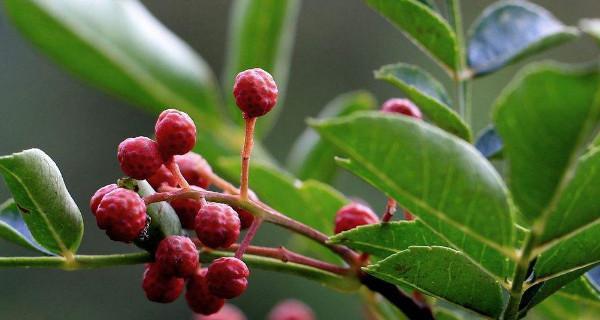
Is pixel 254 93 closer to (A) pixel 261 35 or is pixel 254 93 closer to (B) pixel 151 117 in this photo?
(A) pixel 261 35

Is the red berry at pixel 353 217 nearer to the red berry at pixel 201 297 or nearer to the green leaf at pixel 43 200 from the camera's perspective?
the red berry at pixel 201 297

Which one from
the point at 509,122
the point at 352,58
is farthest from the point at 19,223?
the point at 352,58

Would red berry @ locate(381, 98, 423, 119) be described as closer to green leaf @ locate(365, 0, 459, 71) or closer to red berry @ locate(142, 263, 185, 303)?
green leaf @ locate(365, 0, 459, 71)

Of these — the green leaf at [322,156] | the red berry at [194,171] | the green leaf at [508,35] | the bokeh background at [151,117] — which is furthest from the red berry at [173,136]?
the bokeh background at [151,117]

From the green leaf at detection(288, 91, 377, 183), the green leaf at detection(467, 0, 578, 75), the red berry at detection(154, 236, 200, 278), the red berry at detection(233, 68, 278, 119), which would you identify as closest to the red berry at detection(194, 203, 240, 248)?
the red berry at detection(154, 236, 200, 278)

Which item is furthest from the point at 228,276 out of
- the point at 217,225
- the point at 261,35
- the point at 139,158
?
the point at 261,35
